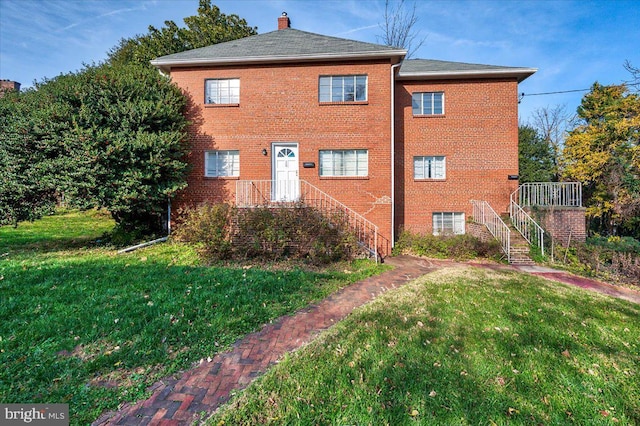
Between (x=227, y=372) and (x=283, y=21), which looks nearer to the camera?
(x=227, y=372)

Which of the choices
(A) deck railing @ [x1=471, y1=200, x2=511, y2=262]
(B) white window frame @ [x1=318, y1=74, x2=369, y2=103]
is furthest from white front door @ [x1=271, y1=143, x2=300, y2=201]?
(A) deck railing @ [x1=471, y1=200, x2=511, y2=262]

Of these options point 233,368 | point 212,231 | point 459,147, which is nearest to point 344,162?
point 459,147

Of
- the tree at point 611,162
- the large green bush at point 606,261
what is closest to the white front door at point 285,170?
the large green bush at point 606,261

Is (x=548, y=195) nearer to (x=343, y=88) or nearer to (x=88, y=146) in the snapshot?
(x=343, y=88)

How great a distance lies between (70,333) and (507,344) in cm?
556

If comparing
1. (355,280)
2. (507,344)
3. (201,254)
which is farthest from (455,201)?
→ (201,254)

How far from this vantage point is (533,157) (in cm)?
2006

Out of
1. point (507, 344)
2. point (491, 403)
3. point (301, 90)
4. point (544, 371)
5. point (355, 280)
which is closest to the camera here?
point (491, 403)

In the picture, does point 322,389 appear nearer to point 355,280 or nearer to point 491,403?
point 491,403

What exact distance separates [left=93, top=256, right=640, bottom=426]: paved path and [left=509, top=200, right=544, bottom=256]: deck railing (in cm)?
352

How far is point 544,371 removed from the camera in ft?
9.68

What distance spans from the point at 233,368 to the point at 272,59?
385 inches

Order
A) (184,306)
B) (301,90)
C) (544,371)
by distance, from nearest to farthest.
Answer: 1. (544,371)
2. (184,306)
3. (301,90)

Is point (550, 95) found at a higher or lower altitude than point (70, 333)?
higher
